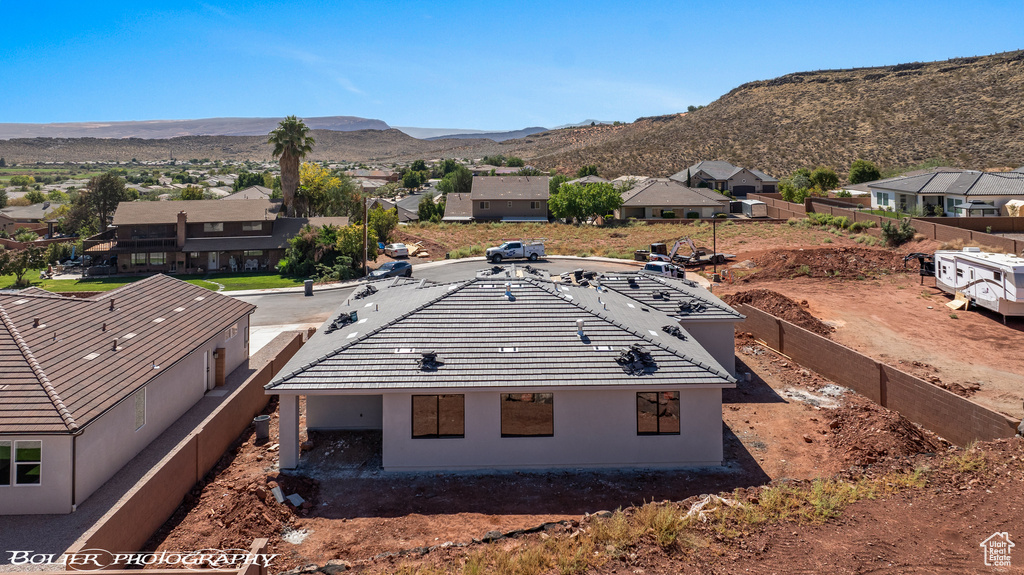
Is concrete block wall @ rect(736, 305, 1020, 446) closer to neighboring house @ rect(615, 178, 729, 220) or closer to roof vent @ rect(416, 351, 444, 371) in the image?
roof vent @ rect(416, 351, 444, 371)

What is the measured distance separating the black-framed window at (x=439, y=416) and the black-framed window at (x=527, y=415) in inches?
48.8

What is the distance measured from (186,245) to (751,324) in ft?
178

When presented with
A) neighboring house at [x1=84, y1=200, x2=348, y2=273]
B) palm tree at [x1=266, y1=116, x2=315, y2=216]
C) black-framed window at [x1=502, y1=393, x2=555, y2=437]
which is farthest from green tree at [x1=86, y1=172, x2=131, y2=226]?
black-framed window at [x1=502, y1=393, x2=555, y2=437]

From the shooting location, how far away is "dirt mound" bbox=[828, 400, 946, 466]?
677 inches

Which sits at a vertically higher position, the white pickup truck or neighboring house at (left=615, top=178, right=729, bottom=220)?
neighboring house at (left=615, top=178, right=729, bottom=220)

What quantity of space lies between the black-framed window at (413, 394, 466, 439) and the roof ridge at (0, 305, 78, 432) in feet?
26.9

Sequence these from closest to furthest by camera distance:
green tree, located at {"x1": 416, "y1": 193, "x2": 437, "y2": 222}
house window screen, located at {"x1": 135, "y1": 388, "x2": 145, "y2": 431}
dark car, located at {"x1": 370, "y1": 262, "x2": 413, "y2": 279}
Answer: house window screen, located at {"x1": 135, "y1": 388, "x2": 145, "y2": 431}, dark car, located at {"x1": 370, "y1": 262, "x2": 413, "y2": 279}, green tree, located at {"x1": 416, "y1": 193, "x2": 437, "y2": 222}

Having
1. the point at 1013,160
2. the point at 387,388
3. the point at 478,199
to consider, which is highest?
the point at 1013,160

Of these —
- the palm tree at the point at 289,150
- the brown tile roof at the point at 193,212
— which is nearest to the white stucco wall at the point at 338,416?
the brown tile roof at the point at 193,212

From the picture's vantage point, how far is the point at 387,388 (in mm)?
16359

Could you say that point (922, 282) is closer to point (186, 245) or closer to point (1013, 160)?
point (186, 245)

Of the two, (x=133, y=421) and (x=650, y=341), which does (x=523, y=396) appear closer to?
(x=650, y=341)

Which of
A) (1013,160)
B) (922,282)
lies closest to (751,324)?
(922,282)

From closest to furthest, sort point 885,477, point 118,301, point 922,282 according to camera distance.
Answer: point 885,477, point 118,301, point 922,282
